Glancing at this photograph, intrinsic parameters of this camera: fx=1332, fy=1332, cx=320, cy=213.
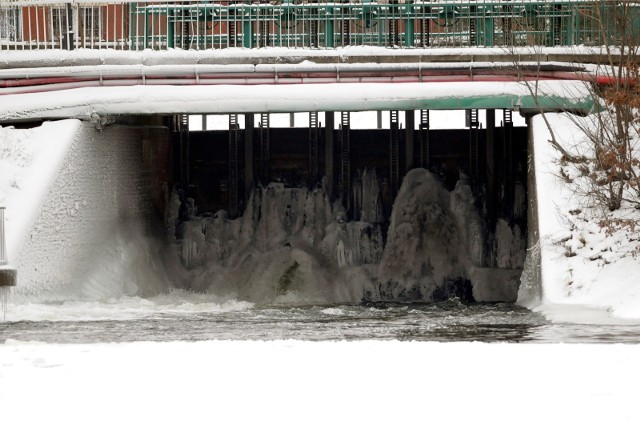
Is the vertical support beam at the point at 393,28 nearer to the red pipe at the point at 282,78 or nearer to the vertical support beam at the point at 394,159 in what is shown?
the red pipe at the point at 282,78

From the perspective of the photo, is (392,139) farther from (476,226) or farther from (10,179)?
(10,179)

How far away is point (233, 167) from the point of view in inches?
1195

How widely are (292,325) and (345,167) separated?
1151 centimetres

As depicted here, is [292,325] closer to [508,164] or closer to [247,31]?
[247,31]

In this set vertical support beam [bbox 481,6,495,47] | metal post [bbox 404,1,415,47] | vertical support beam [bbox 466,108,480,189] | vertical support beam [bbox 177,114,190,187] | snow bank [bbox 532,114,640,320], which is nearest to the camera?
snow bank [bbox 532,114,640,320]

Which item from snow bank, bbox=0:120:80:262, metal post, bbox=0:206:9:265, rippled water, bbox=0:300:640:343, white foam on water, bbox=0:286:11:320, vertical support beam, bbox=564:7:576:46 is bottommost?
rippled water, bbox=0:300:640:343

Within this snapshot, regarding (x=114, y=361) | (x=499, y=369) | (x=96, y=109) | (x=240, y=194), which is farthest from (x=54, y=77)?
(x=499, y=369)

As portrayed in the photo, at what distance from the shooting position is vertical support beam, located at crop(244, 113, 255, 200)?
30094mm

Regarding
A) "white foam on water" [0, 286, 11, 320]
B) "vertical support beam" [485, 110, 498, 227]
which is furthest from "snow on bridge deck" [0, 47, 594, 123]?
"vertical support beam" [485, 110, 498, 227]

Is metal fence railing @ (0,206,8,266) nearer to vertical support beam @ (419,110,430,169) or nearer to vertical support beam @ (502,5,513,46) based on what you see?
vertical support beam @ (502,5,513,46)

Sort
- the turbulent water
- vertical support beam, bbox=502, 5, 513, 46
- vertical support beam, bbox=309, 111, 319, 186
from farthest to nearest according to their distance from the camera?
vertical support beam, bbox=309, 111, 319, 186 < vertical support beam, bbox=502, 5, 513, 46 < the turbulent water

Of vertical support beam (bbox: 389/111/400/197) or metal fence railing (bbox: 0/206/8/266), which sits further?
vertical support beam (bbox: 389/111/400/197)

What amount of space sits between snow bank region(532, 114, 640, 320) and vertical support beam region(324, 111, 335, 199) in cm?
763

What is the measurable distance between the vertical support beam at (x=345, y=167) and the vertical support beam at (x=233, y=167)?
2362mm
